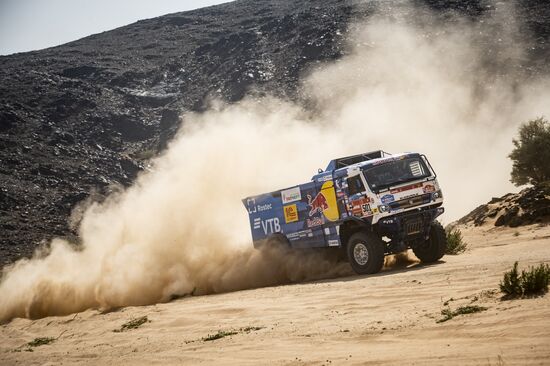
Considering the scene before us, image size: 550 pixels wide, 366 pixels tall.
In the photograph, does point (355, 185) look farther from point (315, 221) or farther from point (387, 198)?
point (315, 221)

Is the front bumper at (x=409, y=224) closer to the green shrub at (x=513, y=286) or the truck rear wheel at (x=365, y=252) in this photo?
the truck rear wheel at (x=365, y=252)

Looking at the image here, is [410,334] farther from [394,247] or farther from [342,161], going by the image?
[342,161]

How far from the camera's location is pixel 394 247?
1446cm

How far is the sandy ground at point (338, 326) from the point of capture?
257 inches

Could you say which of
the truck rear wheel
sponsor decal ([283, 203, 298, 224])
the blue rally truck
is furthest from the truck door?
the truck rear wheel

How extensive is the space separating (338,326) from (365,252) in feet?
18.6

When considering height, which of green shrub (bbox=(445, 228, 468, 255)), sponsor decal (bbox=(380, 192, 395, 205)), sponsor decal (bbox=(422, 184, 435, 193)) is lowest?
green shrub (bbox=(445, 228, 468, 255))

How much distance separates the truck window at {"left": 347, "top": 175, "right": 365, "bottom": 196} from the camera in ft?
47.6

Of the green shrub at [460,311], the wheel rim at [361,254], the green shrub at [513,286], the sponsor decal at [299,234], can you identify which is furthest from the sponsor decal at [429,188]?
the green shrub at [460,311]

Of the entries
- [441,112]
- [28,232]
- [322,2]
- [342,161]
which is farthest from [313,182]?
[322,2]

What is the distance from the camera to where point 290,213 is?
16.5 meters

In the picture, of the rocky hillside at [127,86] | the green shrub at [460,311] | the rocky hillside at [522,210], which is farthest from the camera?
the rocky hillside at [127,86]

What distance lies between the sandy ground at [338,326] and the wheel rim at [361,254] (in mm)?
591

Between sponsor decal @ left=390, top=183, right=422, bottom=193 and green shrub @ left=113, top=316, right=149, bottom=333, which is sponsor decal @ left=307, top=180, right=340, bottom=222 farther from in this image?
green shrub @ left=113, top=316, right=149, bottom=333
